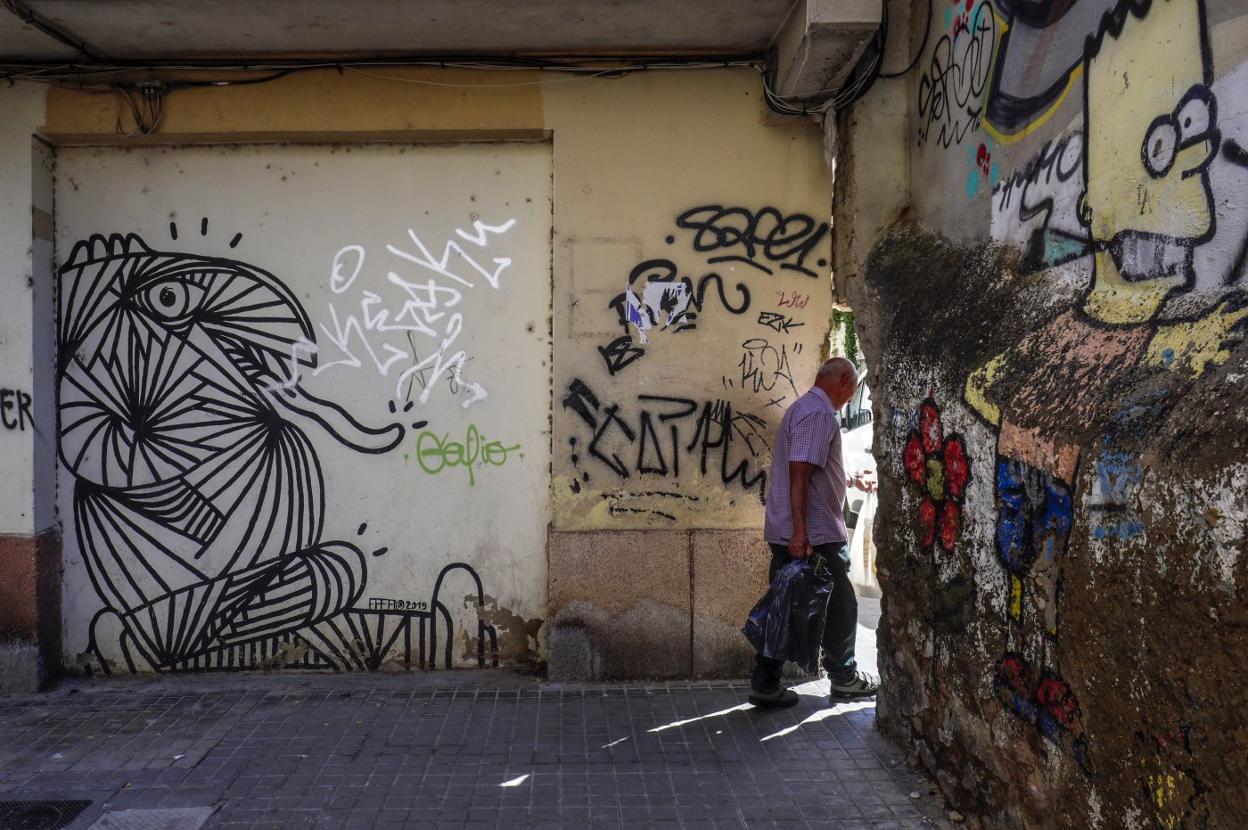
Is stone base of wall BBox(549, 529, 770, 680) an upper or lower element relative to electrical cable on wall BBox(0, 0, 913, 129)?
lower

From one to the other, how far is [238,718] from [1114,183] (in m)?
4.67

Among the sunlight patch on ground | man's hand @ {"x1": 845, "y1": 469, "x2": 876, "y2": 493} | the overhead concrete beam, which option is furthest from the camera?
man's hand @ {"x1": 845, "y1": 469, "x2": 876, "y2": 493}

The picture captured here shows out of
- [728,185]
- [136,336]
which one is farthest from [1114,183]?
[136,336]

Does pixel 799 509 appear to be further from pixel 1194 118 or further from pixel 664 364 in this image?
pixel 1194 118

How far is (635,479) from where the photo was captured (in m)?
5.44

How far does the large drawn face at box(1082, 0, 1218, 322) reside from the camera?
2773 mm

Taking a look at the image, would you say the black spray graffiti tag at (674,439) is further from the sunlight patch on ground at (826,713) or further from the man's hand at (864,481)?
the man's hand at (864,481)

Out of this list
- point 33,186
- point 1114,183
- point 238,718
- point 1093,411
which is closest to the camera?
point 1093,411

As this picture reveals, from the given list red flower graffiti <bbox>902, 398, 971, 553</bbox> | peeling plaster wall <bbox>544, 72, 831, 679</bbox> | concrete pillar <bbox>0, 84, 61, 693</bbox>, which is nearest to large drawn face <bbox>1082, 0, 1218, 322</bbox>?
red flower graffiti <bbox>902, 398, 971, 553</bbox>

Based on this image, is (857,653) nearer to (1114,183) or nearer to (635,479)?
(635,479)

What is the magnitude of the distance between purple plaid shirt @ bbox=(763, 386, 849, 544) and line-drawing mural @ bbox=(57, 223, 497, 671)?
186 cm

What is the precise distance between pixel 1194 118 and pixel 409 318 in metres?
4.03

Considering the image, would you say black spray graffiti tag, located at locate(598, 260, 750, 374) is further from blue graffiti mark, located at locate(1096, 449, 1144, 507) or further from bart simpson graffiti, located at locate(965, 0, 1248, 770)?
blue graffiti mark, located at locate(1096, 449, 1144, 507)

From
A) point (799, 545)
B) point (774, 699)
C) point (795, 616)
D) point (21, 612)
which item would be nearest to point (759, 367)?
point (799, 545)
